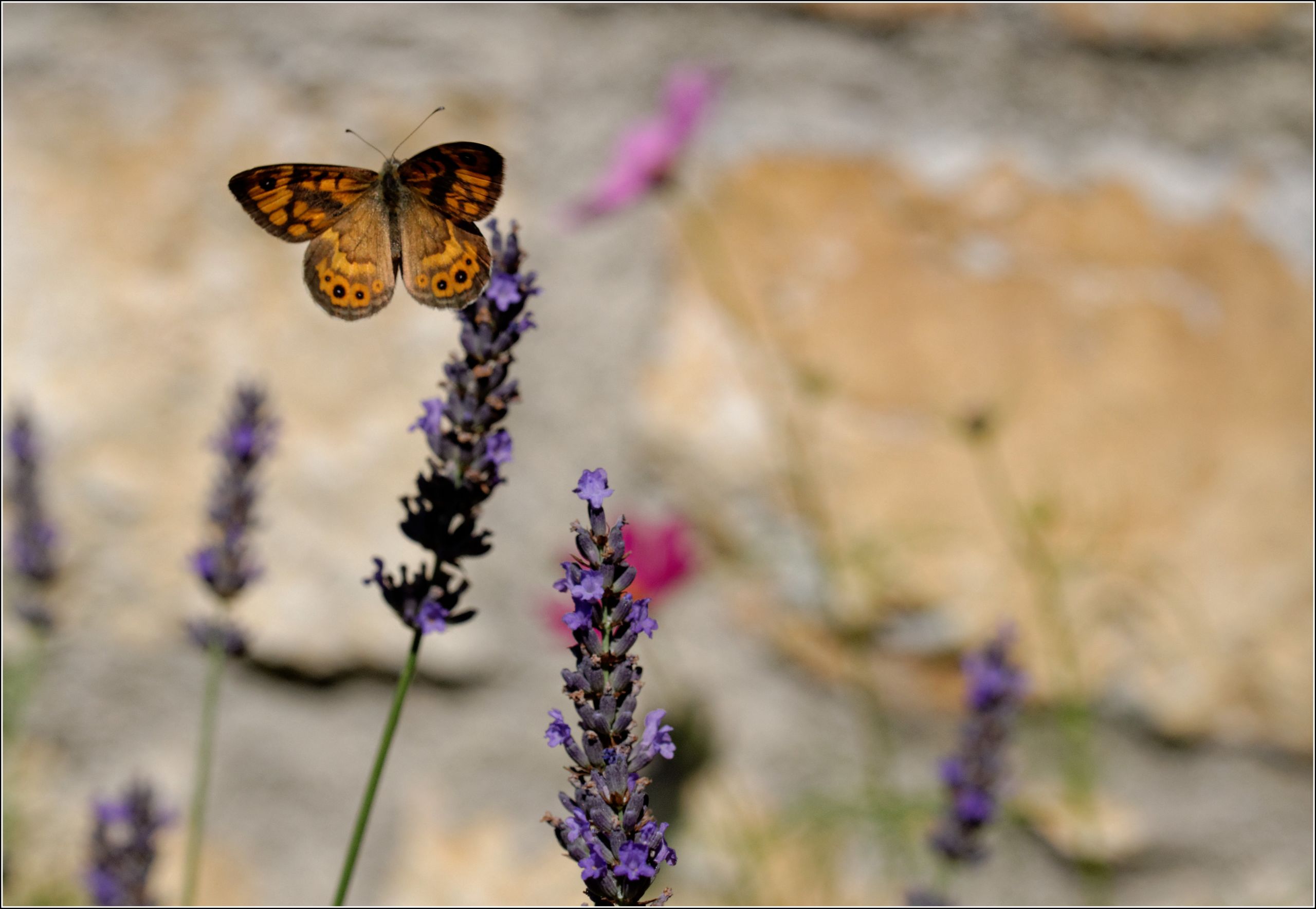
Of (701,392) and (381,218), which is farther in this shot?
(701,392)

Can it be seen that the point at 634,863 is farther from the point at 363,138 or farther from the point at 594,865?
the point at 363,138

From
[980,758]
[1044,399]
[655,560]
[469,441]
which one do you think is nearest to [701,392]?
[655,560]

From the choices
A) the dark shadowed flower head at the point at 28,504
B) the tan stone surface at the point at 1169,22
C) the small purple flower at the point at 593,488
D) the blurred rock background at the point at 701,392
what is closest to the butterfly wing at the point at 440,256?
the small purple flower at the point at 593,488

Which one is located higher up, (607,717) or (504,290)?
(504,290)

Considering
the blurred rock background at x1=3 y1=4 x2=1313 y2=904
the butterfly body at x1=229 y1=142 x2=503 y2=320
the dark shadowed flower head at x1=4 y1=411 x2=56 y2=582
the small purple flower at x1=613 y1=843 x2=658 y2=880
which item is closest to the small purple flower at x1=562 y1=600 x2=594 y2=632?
the small purple flower at x1=613 y1=843 x2=658 y2=880

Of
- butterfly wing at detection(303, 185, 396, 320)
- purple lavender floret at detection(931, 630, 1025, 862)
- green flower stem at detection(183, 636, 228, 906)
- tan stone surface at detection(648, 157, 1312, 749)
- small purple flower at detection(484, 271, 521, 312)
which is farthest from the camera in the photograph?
tan stone surface at detection(648, 157, 1312, 749)

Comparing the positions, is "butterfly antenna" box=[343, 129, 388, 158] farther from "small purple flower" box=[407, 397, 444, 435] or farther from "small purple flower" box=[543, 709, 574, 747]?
"small purple flower" box=[543, 709, 574, 747]

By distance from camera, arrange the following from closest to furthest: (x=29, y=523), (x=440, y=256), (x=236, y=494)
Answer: (x=440, y=256) → (x=236, y=494) → (x=29, y=523)
